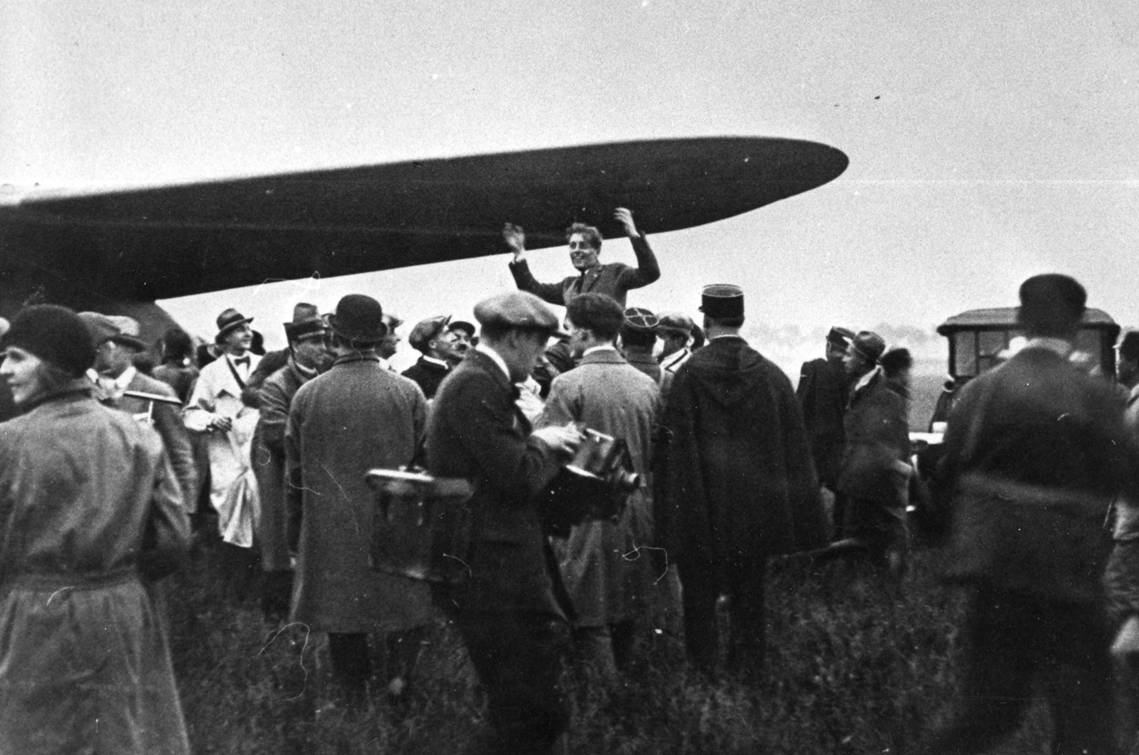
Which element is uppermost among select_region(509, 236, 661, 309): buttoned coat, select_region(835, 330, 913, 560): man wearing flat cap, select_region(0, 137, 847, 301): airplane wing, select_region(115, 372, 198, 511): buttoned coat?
select_region(0, 137, 847, 301): airplane wing

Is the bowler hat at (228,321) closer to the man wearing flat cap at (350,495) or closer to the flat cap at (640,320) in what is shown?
the man wearing flat cap at (350,495)

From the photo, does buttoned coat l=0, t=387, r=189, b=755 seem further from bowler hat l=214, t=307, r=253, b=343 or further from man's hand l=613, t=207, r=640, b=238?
bowler hat l=214, t=307, r=253, b=343

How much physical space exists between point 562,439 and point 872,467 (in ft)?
12.9

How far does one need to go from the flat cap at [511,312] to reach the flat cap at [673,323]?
3.01m

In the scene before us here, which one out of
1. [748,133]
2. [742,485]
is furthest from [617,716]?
[748,133]

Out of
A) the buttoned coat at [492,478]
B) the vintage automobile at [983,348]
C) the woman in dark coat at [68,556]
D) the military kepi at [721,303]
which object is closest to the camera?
the woman in dark coat at [68,556]

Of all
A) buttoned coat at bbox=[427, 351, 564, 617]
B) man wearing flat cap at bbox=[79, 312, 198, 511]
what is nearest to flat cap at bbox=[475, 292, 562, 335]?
buttoned coat at bbox=[427, 351, 564, 617]

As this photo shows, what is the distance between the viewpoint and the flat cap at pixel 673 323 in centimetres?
650

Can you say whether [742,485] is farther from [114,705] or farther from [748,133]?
[114,705]

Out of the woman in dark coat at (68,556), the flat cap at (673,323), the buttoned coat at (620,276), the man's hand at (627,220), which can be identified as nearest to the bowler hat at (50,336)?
the woman in dark coat at (68,556)

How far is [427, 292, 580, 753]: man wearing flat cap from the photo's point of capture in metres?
3.38

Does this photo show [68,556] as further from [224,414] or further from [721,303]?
[224,414]

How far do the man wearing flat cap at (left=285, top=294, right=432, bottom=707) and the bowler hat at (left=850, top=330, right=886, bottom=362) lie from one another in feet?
9.86

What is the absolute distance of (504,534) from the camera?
3434 millimetres
